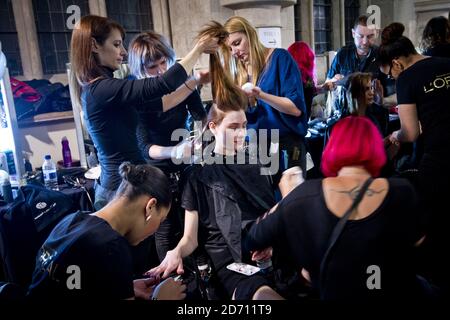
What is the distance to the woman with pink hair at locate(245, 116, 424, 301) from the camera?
982 mm

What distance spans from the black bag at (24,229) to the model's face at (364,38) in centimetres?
283

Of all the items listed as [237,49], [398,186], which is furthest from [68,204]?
[398,186]

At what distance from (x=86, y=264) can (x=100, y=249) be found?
57 mm

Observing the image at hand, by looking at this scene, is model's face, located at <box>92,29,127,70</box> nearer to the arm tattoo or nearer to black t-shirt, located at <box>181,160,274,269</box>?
black t-shirt, located at <box>181,160,274,269</box>

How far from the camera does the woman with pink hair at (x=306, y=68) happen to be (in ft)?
9.33

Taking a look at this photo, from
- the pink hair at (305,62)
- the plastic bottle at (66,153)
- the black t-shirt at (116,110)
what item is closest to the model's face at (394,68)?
the pink hair at (305,62)

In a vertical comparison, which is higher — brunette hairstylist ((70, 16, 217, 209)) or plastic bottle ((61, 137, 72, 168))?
brunette hairstylist ((70, 16, 217, 209))

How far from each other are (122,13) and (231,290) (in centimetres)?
433

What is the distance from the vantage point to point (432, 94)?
171cm

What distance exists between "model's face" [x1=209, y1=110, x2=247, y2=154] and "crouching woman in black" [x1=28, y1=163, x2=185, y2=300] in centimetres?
47

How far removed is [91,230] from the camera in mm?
1053

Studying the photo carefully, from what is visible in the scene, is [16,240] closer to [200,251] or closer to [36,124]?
[200,251]

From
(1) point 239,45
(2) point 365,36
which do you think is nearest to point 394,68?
(1) point 239,45

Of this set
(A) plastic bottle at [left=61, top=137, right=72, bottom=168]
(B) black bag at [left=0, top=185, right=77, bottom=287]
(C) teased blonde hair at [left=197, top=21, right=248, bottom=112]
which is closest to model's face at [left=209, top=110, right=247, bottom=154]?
(C) teased blonde hair at [left=197, top=21, right=248, bottom=112]
